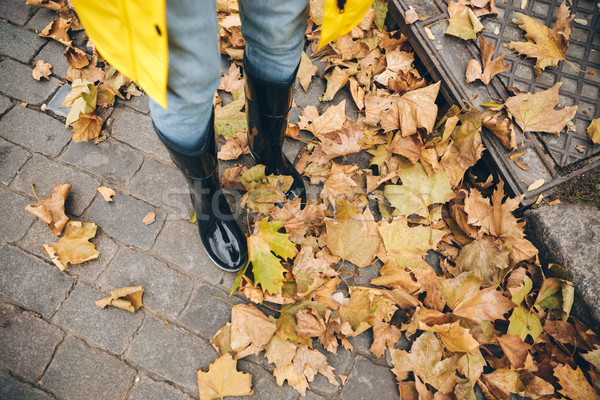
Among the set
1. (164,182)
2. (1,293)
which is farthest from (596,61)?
(1,293)

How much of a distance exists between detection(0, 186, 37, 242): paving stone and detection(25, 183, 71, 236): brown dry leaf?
7 centimetres

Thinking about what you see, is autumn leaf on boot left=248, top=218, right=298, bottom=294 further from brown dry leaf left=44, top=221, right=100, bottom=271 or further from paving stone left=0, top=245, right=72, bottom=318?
paving stone left=0, top=245, right=72, bottom=318

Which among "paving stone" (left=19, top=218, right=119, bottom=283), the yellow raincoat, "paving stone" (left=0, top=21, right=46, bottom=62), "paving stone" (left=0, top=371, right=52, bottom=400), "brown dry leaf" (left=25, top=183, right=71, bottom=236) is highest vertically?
the yellow raincoat

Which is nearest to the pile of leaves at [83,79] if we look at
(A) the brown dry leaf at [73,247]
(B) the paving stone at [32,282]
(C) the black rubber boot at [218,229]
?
(A) the brown dry leaf at [73,247]

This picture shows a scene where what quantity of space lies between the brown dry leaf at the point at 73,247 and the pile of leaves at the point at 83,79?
0.53m

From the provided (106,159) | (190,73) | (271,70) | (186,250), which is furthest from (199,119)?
(106,159)

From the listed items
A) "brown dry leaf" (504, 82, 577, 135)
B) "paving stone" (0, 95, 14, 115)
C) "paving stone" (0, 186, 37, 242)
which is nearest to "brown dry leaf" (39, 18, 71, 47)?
"paving stone" (0, 95, 14, 115)

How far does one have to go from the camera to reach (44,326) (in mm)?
1634

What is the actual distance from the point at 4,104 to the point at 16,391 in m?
1.56

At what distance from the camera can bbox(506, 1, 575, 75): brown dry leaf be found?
201cm

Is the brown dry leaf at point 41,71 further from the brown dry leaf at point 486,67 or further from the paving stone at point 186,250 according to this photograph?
the brown dry leaf at point 486,67

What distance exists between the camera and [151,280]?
1759 mm

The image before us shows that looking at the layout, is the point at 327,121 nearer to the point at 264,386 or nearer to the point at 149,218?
the point at 149,218

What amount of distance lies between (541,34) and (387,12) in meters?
0.94
